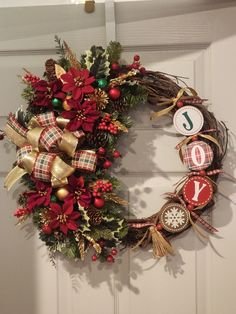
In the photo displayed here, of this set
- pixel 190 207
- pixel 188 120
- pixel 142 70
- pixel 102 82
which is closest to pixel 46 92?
pixel 102 82

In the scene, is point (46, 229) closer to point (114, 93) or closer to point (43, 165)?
point (43, 165)

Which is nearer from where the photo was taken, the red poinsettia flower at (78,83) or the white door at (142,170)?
the red poinsettia flower at (78,83)

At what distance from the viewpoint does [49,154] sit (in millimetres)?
980

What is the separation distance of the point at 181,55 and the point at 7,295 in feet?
2.91

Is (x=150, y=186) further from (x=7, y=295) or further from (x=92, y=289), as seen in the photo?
(x=7, y=295)

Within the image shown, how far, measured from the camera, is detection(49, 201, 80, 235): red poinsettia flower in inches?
38.8

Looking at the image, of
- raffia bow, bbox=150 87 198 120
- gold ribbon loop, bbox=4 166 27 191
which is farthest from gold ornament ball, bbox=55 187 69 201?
raffia bow, bbox=150 87 198 120

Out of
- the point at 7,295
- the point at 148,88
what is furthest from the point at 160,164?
the point at 7,295

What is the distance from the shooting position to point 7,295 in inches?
45.3

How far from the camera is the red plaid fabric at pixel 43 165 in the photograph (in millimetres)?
963

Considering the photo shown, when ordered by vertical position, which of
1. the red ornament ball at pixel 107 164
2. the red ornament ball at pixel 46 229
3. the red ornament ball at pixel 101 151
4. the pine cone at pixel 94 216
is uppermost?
the red ornament ball at pixel 101 151

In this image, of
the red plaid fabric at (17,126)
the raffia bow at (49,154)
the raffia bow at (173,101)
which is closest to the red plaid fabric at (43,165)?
the raffia bow at (49,154)

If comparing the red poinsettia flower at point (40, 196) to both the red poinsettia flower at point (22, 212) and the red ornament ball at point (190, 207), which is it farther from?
the red ornament ball at point (190, 207)

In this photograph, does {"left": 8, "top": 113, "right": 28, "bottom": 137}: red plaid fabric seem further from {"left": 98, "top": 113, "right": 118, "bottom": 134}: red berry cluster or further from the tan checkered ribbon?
{"left": 98, "top": 113, "right": 118, "bottom": 134}: red berry cluster
